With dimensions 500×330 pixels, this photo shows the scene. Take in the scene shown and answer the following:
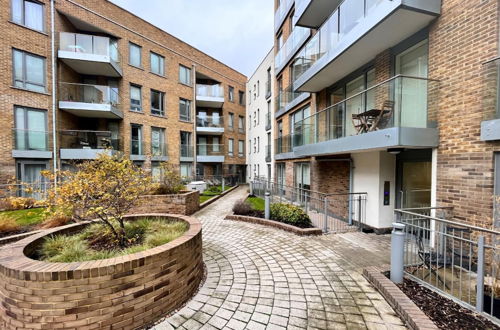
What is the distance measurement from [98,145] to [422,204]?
17836mm

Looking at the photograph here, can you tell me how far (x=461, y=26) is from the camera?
4.88 m

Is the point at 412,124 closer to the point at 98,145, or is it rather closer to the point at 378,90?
the point at 378,90

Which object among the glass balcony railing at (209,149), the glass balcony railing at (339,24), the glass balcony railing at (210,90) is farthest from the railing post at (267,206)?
the glass balcony railing at (210,90)

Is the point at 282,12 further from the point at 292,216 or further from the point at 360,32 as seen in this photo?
the point at 292,216

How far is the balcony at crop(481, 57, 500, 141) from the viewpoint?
4191 millimetres

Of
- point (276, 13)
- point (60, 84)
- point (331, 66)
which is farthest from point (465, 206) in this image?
point (60, 84)

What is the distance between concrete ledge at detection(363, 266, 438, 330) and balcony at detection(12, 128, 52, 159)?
16.1m

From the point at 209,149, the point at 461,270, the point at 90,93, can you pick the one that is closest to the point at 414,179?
the point at 461,270

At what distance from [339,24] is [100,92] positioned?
15011mm

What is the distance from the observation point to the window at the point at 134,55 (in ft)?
56.3

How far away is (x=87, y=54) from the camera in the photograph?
13.7 meters

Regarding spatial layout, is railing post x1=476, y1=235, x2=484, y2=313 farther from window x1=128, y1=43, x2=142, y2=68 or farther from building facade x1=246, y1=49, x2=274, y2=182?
window x1=128, y1=43, x2=142, y2=68

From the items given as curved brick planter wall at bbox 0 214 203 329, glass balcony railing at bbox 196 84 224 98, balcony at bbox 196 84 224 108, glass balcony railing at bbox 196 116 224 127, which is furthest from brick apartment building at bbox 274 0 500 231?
glass balcony railing at bbox 196 116 224 127

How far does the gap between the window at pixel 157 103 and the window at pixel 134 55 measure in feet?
7.45
